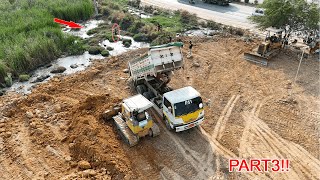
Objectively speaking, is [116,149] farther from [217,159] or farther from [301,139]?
[301,139]

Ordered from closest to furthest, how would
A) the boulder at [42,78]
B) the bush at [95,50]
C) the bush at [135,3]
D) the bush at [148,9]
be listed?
the boulder at [42,78]
the bush at [95,50]
the bush at [148,9]
the bush at [135,3]

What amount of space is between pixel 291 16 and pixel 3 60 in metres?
23.0

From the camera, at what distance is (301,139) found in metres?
14.4

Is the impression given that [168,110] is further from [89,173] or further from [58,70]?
[58,70]

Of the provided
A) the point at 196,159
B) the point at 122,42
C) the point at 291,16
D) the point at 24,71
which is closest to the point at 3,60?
the point at 24,71

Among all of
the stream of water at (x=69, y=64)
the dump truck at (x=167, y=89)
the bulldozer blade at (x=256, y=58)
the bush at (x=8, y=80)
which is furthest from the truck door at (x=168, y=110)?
the bush at (x=8, y=80)

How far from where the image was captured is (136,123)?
13477 mm

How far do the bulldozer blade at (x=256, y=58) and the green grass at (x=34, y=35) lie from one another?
14.2 m

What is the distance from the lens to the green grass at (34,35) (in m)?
21.4

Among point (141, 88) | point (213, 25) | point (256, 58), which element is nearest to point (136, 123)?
point (141, 88)

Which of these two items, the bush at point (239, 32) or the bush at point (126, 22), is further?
the bush at point (126, 22)

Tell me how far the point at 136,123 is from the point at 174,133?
2.50m

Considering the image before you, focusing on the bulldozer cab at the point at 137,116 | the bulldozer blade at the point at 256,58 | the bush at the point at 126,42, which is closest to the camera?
the bulldozer cab at the point at 137,116

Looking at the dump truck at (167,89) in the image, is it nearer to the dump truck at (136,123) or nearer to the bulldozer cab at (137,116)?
the dump truck at (136,123)
